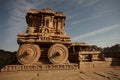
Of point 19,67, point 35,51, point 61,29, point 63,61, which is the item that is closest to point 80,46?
point 61,29

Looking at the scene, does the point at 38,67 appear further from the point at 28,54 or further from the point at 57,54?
the point at 57,54

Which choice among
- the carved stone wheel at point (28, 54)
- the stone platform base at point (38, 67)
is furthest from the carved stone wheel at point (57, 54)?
the carved stone wheel at point (28, 54)

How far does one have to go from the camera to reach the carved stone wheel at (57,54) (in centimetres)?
1059

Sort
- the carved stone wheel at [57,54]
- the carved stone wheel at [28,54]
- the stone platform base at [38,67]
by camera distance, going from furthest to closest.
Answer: the carved stone wheel at [57,54], the carved stone wheel at [28,54], the stone platform base at [38,67]

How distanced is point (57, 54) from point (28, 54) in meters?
2.73

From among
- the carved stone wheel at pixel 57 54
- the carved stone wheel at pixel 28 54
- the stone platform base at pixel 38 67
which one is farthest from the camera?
the carved stone wheel at pixel 57 54

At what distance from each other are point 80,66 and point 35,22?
9193 millimetres

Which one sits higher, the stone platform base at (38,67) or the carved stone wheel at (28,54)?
the carved stone wheel at (28,54)

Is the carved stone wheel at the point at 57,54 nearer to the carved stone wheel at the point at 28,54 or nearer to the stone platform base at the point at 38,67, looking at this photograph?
the stone platform base at the point at 38,67

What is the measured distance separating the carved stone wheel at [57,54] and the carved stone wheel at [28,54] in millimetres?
1206

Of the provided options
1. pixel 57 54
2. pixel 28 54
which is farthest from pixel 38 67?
pixel 57 54

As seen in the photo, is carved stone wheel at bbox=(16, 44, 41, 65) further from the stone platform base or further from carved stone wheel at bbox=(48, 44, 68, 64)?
carved stone wheel at bbox=(48, 44, 68, 64)

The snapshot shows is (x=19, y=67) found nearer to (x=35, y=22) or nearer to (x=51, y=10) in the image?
(x=35, y=22)

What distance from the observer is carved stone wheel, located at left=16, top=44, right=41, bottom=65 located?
10.1 metres
